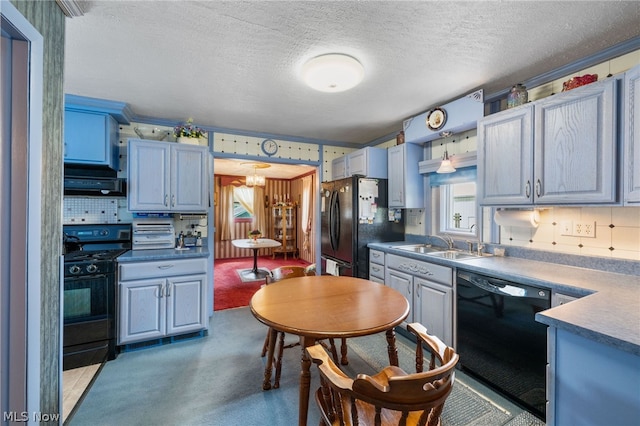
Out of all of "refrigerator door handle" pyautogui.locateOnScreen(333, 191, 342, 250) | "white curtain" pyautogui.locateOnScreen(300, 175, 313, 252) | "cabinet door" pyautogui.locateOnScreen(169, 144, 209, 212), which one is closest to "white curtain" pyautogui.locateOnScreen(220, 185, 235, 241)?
"white curtain" pyautogui.locateOnScreen(300, 175, 313, 252)

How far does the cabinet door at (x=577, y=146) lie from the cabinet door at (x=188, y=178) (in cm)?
306

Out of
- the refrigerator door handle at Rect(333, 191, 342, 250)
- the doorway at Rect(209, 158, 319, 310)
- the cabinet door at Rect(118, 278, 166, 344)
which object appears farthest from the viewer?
the doorway at Rect(209, 158, 319, 310)

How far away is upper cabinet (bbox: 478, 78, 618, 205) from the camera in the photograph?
161 cm

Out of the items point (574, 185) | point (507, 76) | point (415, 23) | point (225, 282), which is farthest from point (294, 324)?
point (225, 282)

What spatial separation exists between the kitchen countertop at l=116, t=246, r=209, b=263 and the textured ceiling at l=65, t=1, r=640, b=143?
150cm

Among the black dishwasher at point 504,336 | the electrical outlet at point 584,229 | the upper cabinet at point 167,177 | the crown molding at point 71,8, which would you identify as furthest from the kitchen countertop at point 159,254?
the electrical outlet at point 584,229

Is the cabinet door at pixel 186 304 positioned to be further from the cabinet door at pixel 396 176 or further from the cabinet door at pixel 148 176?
the cabinet door at pixel 396 176

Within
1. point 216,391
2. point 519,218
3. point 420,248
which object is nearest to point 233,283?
point 216,391

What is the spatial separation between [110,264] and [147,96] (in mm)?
1578

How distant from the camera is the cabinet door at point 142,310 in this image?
97.0 inches

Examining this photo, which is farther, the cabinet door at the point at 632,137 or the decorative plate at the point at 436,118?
the decorative plate at the point at 436,118

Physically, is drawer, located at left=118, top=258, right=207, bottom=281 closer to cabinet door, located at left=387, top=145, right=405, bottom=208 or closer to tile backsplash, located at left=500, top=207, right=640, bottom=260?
cabinet door, located at left=387, top=145, right=405, bottom=208

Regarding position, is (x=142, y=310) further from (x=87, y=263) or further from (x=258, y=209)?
(x=258, y=209)

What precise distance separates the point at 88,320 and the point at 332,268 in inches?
97.2
